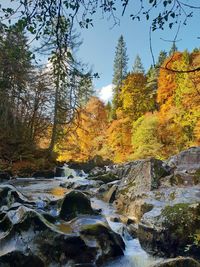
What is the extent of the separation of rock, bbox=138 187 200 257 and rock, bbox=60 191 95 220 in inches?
59.1

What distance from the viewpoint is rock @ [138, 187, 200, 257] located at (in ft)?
21.4

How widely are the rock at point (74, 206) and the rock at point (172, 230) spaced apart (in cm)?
150

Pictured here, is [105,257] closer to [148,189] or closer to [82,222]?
[82,222]

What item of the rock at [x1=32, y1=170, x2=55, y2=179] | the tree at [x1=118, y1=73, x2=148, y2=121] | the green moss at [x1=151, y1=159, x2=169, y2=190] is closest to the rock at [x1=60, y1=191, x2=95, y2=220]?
the green moss at [x1=151, y1=159, x2=169, y2=190]

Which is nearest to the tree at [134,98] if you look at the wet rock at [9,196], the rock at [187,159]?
the rock at [187,159]

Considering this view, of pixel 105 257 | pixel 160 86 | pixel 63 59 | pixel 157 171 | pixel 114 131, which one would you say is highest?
pixel 160 86

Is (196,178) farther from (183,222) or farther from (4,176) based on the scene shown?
(4,176)

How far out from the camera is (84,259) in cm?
608

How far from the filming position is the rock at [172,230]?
6.51 meters

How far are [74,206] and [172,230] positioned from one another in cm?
239

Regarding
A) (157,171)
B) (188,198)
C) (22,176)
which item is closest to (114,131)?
(22,176)

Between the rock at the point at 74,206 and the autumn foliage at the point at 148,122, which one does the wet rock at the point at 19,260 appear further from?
the autumn foliage at the point at 148,122

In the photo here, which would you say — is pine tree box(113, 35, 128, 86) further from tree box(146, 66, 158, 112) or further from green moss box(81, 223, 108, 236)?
green moss box(81, 223, 108, 236)

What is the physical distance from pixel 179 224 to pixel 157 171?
4926mm
